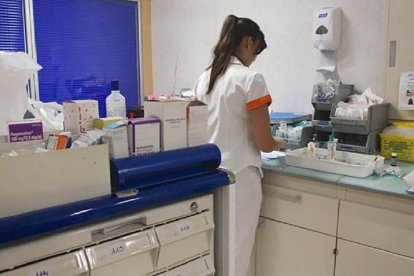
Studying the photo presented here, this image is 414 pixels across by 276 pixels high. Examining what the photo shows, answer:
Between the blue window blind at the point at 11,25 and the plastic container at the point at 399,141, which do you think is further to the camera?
the blue window blind at the point at 11,25

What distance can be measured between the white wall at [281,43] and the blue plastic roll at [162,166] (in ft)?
4.75

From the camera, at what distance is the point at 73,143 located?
3.11 feet

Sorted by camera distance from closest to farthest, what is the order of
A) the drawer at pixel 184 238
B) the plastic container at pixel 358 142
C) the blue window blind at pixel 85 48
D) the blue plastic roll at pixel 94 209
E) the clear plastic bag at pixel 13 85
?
the blue plastic roll at pixel 94 209 < the drawer at pixel 184 238 < the clear plastic bag at pixel 13 85 < the plastic container at pixel 358 142 < the blue window blind at pixel 85 48

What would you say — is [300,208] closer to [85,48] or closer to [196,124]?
[196,124]

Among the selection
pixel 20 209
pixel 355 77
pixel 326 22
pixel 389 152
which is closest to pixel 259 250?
pixel 389 152

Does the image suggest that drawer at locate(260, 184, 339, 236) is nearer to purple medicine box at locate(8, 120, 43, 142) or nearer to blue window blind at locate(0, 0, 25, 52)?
purple medicine box at locate(8, 120, 43, 142)

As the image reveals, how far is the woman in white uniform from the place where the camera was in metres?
1.81

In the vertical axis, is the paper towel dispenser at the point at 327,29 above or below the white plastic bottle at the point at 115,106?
above

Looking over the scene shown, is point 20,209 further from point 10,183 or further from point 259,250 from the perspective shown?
point 259,250

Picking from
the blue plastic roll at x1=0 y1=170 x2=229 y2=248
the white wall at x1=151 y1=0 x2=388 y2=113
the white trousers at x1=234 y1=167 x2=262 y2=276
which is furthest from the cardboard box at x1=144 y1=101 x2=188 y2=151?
the white wall at x1=151 y1=0 x2=388 y2=113

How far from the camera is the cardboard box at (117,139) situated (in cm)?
100

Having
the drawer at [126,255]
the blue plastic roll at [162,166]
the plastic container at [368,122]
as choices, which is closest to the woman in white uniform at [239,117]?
the plastic container at [368,122]

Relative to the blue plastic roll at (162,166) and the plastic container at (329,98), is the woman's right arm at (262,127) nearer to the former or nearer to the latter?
the plastic container at (329,98)

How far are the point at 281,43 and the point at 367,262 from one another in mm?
1513
